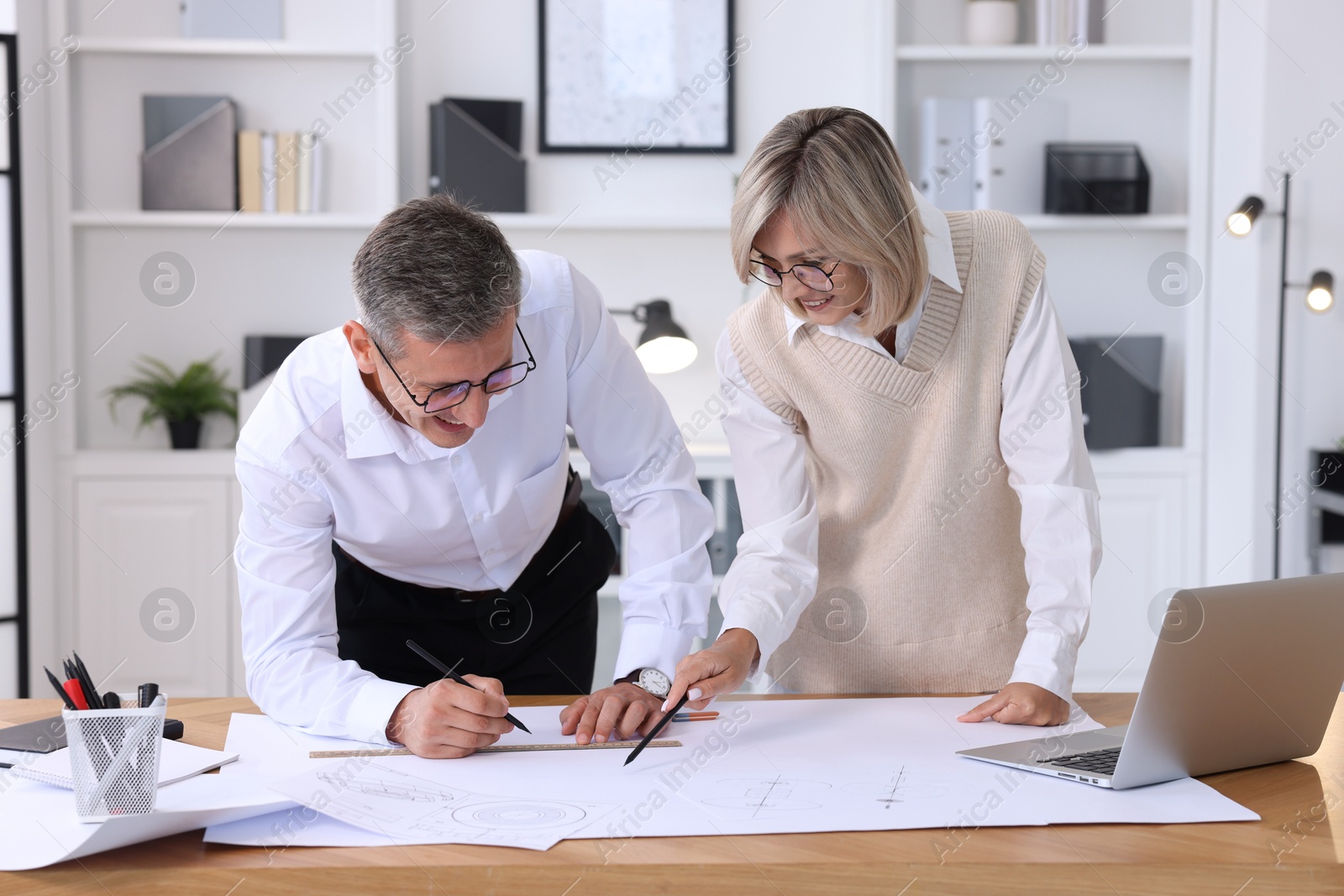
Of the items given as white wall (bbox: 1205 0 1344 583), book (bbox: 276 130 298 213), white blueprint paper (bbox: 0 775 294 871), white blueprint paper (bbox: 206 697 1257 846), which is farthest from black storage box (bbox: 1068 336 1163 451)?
white blueprint paper (bbox: 0 775 294 871)

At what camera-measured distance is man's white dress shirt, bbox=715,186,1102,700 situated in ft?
4.56

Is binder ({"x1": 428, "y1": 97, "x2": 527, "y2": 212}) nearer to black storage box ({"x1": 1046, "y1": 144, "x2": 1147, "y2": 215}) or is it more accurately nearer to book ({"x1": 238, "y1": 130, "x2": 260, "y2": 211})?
book ({"x1": 238, "y1": 130, "x2": 260, "y2": 211})

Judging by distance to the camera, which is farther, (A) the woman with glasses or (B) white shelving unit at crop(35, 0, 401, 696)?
(B) white shelving unit at crop(35, 0, 401, 696)

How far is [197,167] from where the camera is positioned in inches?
129

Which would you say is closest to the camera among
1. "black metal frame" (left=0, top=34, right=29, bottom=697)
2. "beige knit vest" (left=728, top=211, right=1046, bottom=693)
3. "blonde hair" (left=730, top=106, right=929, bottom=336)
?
"blonde hair" (left=730, top=106, right=929, bottom=336)

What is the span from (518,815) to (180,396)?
2.67m

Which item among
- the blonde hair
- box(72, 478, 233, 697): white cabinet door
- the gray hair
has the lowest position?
box(72, 478, 233, 697): white cabinet door

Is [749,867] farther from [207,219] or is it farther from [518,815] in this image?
[207,219]

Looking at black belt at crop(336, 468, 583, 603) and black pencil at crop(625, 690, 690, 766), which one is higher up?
black belt at crop(336, 468, 583, 603)

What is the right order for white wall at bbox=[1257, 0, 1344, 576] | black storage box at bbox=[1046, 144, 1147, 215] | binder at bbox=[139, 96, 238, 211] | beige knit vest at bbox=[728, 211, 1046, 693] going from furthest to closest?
black storage box at bbox=[1046, 144, 1147, 215] < binder at bbox=[139, 96, 238, 211] < white wall at bbox=[1257, 0, 1344, 576] < beige knit vest at bbox=[728, 211, 1046, 693]

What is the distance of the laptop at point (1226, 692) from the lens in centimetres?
100

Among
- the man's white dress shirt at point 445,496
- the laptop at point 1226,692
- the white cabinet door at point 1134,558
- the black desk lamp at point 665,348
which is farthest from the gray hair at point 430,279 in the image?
the white cabinet door at point 1134,558

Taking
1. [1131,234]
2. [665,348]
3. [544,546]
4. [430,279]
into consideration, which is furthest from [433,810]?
[1131,234]

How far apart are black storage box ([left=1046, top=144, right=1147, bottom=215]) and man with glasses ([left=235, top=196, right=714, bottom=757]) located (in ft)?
7.20
